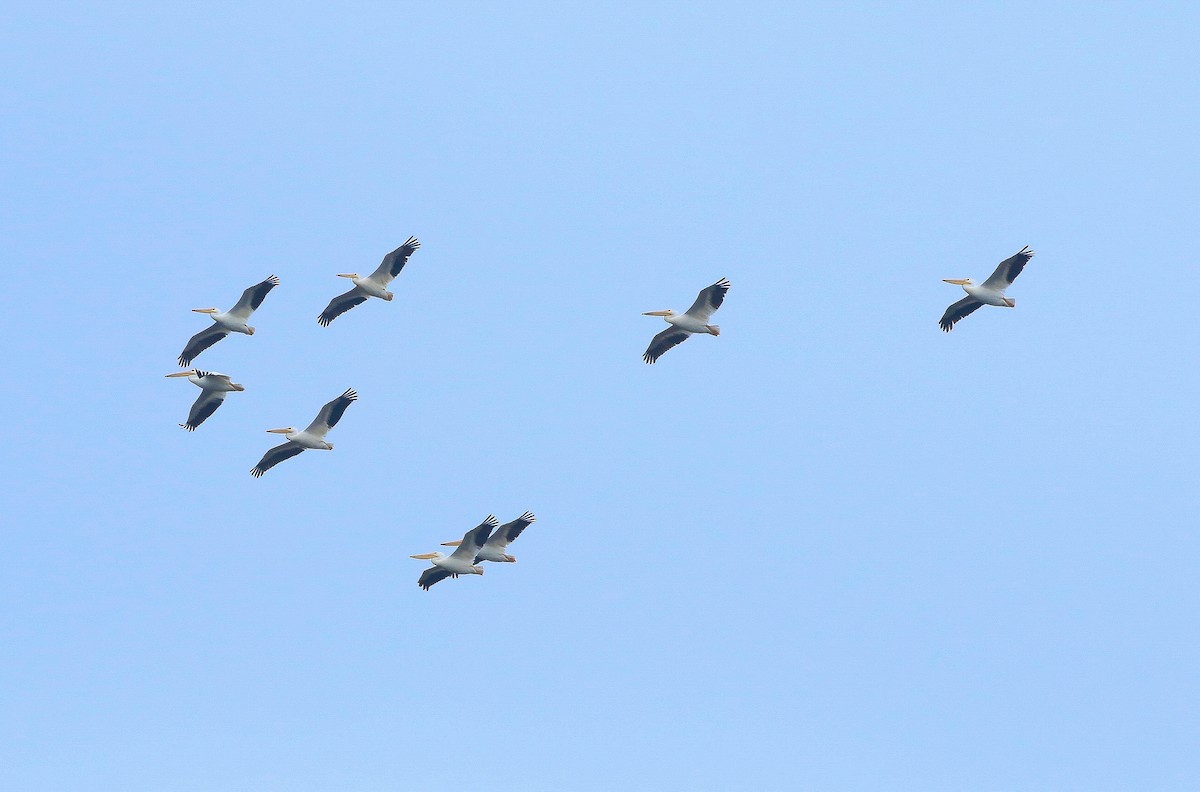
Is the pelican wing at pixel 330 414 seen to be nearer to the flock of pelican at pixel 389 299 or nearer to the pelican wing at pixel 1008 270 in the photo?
the flock of pelican at pixel 389 299

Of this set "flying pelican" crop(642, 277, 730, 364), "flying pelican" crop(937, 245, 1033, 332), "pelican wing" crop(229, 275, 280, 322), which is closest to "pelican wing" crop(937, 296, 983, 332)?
"flying pelican" crop(937, 245, 1033, 332)

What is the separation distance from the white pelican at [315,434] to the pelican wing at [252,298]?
2485mm

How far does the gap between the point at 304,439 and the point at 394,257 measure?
408 cm

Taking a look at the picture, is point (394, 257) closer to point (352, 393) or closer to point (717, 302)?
point (352, 393)

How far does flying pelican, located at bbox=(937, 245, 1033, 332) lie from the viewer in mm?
36219

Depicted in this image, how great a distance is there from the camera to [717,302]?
3616cm

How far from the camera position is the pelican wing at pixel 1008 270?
36125 mm

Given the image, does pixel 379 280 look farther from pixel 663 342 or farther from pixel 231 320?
pixel 663 342

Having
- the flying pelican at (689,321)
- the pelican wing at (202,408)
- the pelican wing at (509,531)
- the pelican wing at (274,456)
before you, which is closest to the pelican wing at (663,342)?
the flying pelican at (689,321)

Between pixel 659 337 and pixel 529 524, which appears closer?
pixel 529 524

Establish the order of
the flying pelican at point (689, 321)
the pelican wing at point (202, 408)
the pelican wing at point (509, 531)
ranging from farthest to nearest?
the pelican wing at point (202, 408) → the flying pelican at point (689, 321) → the pelican wing at point (509, 531)

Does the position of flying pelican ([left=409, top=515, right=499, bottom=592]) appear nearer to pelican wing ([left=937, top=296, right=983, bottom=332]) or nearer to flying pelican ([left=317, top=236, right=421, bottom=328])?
flying pelican ([left=317, top=236, right=421, bottom=328])

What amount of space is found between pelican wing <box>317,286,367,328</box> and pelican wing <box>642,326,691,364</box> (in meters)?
5.92

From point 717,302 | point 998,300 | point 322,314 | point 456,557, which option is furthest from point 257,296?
point 998,300
